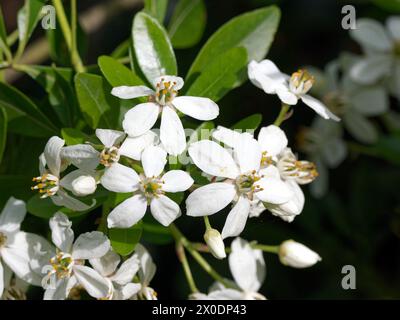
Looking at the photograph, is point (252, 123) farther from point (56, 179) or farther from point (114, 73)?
point (56, 179)

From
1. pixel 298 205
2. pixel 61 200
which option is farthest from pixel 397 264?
pixel 61 200

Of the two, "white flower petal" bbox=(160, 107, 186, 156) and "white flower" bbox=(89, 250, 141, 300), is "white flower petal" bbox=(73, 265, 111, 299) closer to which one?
"white flower" bbox=(89, 250, 141, 300)

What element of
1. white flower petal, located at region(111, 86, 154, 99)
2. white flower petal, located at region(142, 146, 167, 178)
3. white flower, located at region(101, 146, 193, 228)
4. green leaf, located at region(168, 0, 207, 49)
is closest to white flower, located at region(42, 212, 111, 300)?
white flower, located at region(101, 146, 193, 228)

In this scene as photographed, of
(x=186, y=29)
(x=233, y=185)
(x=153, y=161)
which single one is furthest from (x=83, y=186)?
(x=186, y=29)

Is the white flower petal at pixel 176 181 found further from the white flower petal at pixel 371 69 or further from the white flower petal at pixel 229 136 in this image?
the white flower petal at pixel 371 69

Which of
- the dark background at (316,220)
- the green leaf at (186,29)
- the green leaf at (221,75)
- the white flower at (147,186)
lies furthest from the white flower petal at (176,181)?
the dark background at (316,220)

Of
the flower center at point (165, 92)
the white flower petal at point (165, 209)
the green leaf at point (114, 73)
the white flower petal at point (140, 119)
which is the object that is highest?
the green leaf at point (114, 73)

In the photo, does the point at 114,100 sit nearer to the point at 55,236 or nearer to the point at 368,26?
the point at 55,236
